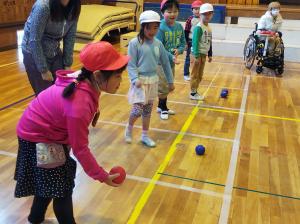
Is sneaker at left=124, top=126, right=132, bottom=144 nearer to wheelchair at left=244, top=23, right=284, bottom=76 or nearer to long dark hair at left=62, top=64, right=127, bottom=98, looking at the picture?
long dark hair at left=62, top=64, right=127, bottom=98

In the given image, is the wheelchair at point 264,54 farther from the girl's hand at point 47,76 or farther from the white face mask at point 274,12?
the girl's hand at point 47,76

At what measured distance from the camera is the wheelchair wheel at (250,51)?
612 centimetres

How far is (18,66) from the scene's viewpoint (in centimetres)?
584

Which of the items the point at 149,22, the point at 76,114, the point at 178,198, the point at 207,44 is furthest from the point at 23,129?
the point at 207,44

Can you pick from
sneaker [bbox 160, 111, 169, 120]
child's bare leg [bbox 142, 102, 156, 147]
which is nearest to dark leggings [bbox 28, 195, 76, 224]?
child's bare leg [bbox 142, 102, 156, 147]

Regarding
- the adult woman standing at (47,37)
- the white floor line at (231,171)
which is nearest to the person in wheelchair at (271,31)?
the white floor line at (231,171)

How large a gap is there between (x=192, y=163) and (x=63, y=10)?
4.81 ft

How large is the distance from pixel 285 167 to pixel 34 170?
200 centimetres

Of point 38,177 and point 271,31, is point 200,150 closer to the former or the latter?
point 38,177

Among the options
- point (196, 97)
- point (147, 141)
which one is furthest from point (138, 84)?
point (196, 97)

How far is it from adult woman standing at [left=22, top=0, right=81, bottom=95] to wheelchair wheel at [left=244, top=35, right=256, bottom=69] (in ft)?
13.9

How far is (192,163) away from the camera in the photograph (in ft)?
9.43

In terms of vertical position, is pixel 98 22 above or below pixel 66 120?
below

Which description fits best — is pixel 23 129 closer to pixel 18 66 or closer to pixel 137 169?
pixel 137 169
